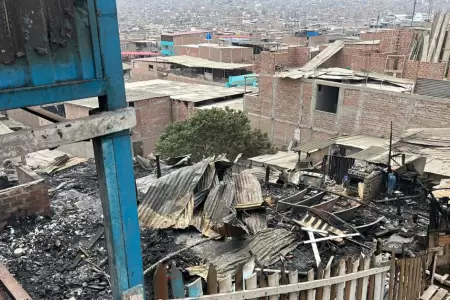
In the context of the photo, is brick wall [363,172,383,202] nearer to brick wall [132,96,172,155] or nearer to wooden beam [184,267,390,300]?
wooden beam [184,267,390,300]

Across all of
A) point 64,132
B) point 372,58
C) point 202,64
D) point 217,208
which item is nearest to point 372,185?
point 217,208

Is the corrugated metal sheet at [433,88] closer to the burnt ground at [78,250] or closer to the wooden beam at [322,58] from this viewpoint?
the wooden beam at [322,58]

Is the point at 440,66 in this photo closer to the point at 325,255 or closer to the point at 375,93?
the point at 375,93

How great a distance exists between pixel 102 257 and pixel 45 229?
139 centimetres

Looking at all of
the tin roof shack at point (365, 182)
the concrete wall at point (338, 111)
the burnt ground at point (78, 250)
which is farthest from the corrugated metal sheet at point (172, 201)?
the concrete wall at point (338, 111)

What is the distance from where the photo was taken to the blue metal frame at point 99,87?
222cm

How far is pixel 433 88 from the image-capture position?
1659cm

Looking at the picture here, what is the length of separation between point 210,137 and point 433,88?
966 centimetres

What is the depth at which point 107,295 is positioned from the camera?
4.89m

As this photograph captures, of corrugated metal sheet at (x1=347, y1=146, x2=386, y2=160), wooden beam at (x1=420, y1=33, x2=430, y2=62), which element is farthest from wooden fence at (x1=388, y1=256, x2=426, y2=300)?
wooden beam at (x1=420, y1=33, x2=430, y2=62)

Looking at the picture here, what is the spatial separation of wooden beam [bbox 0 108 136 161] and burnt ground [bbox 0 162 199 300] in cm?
284

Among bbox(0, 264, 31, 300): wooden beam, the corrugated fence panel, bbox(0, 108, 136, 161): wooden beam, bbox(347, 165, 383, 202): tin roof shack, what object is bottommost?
bbox(347, 165, 383, 202): tin roof shack

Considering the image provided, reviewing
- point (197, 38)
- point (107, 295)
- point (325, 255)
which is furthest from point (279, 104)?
point (197, 38)

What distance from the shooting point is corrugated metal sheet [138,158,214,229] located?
6.25 metres
